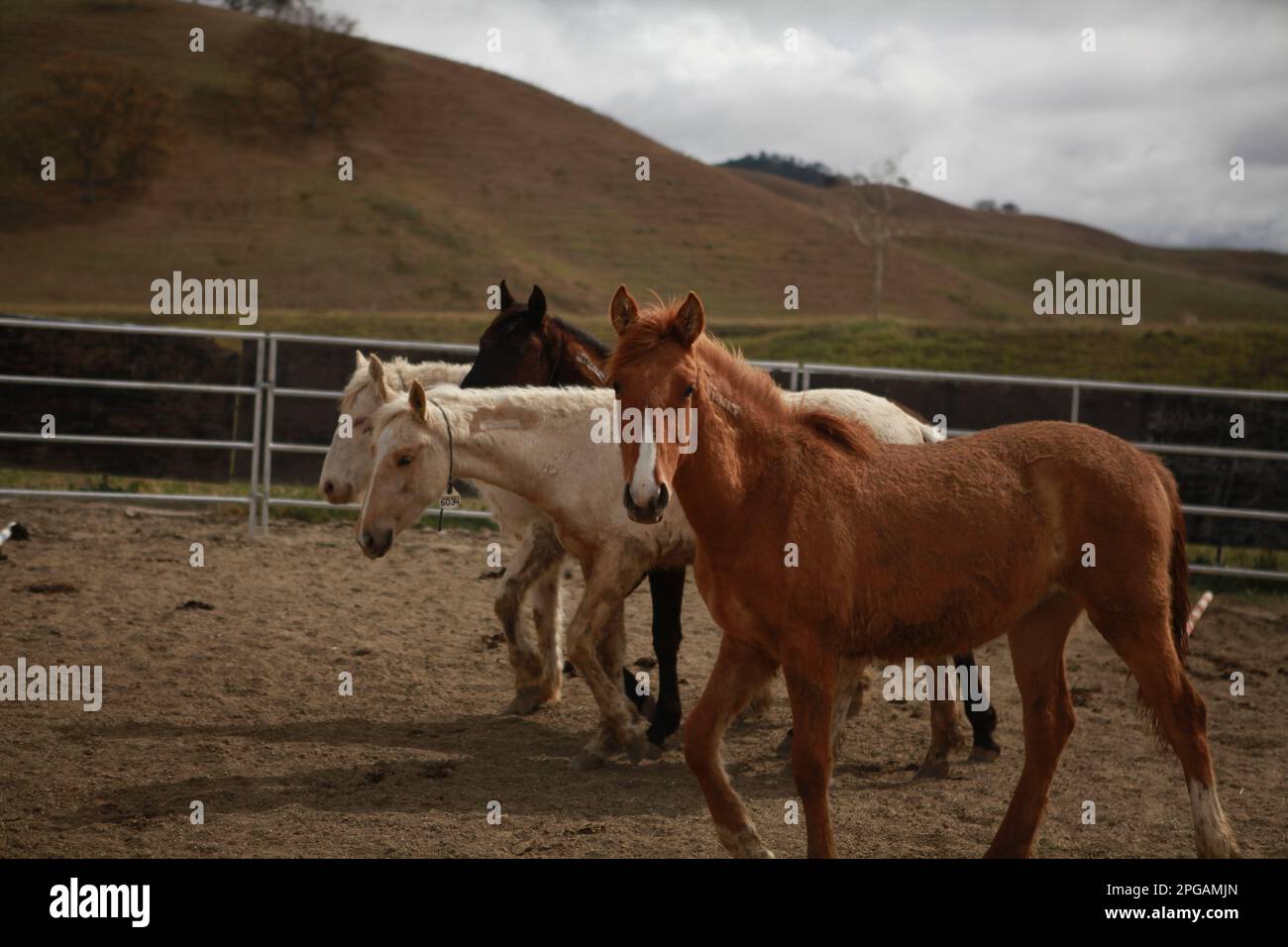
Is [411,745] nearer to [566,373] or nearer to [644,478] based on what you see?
[566,373]

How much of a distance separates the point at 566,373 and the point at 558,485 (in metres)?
1.11

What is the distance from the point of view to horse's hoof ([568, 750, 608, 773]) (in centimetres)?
511

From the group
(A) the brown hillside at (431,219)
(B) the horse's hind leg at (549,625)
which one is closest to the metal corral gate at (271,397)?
(B) the horse's hind leg at (549,625)

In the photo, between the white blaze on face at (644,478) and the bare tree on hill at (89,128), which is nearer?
the white blaze on face at (644,478)

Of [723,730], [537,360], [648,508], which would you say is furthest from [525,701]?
[648,508]

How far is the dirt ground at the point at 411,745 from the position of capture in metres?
4.18

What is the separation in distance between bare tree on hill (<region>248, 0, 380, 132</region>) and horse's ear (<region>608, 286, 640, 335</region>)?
5384 cm

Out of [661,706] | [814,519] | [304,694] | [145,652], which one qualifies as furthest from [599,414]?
[145,652]

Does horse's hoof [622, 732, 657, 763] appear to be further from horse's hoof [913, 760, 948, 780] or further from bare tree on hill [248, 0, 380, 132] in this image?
bare tree on hill [248, 0, 380, 132]

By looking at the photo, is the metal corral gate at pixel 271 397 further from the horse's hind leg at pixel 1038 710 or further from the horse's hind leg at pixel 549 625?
the horse's hind leg at pixel 1038 710

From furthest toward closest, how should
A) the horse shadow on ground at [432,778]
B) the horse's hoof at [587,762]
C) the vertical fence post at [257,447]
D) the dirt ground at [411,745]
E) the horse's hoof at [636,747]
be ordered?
the vertical fence post at [257,447] → the horse's hoof at [636,747] → the horse's hoof at [587,762] → the horse shadow on ground at [432,778] → the dirt ground at [411,745]

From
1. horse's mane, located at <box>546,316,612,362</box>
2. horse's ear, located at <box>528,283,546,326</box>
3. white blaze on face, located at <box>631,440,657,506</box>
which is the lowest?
white blaze on face, located at <box>631,440,657,506</box>

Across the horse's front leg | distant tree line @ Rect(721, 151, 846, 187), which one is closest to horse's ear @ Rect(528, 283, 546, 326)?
the horse's front leg

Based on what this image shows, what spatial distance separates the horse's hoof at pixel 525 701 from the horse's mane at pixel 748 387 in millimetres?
2780
